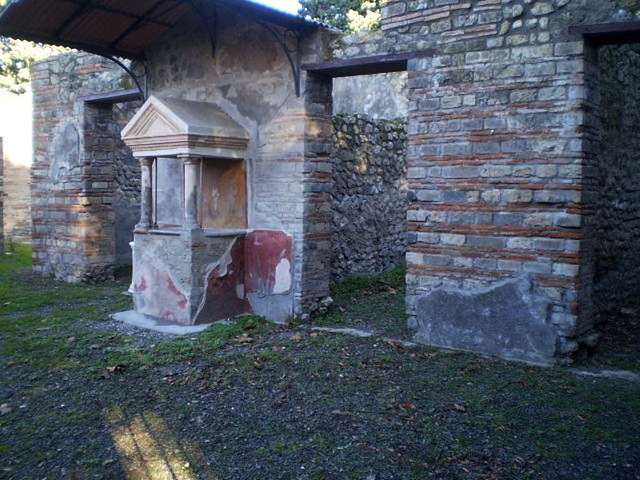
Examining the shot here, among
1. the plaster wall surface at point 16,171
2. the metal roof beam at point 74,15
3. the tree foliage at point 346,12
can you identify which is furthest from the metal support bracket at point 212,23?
the plaster wall surface at point 16,171

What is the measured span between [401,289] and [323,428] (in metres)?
4.85

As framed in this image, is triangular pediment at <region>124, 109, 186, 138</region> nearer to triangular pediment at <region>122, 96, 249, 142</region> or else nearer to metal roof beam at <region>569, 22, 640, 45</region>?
triangular pediment at <region>122, 96, 249, 142</region>

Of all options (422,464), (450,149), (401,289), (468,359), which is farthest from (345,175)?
(422,464)

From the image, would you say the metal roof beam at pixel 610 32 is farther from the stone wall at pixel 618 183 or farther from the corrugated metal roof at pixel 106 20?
the corrugated metal roof at pixel 106 20

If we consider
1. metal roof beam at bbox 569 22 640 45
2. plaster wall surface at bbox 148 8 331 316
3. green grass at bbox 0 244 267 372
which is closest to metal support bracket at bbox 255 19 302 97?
plaster wall surface at bbox 148 8 331 316

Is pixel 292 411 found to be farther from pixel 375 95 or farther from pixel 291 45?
pixel 375 95

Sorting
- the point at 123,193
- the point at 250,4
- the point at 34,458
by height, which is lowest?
the point at 34,458

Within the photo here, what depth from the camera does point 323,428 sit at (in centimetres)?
394

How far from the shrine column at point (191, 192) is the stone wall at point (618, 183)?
4.25 metres

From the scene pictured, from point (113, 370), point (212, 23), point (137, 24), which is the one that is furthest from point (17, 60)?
point (113, 370)

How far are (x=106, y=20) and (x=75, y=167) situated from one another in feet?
10.9

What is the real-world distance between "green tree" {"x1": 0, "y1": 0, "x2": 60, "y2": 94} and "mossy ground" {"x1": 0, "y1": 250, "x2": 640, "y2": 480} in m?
20.6

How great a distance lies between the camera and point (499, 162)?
209 inches

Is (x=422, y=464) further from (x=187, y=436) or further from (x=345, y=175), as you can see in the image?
(x=345, y=175)
